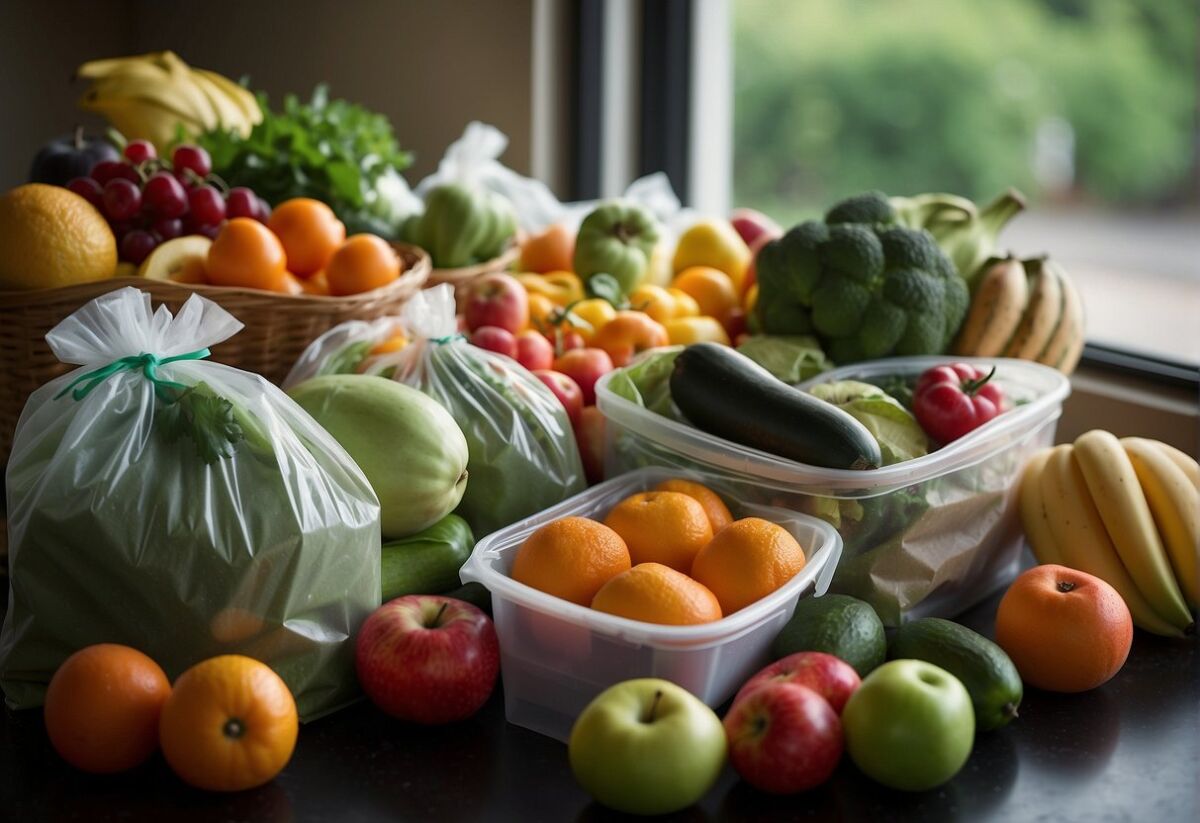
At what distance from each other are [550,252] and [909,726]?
100cm

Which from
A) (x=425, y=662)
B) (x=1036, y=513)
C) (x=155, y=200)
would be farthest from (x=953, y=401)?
(x=155, y=200)

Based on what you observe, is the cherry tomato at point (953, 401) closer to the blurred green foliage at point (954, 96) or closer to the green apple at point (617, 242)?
the green apple at point (617, 242)

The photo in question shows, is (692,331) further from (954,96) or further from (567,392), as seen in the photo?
(954,96)

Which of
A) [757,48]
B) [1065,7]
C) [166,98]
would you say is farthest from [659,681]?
[1065,7]

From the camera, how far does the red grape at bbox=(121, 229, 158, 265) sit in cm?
127

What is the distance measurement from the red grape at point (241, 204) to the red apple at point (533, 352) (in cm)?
36

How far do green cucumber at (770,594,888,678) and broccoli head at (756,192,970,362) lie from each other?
0.45 m

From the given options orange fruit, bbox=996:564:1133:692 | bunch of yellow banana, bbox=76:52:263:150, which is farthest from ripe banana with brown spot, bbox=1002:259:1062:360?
bunch of yellow banana, bbox=76:52:263:150

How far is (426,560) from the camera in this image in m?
1.02

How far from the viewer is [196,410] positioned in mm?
869

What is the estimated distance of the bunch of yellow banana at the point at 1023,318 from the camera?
4.47ft

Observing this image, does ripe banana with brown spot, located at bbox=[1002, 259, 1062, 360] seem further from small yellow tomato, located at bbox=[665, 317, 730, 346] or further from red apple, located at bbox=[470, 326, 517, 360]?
red apple, located at bbox=[470, 326, 517, 360]

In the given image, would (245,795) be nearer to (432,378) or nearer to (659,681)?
(659,681)

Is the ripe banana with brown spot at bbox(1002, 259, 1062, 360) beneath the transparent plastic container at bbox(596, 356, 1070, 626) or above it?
above
